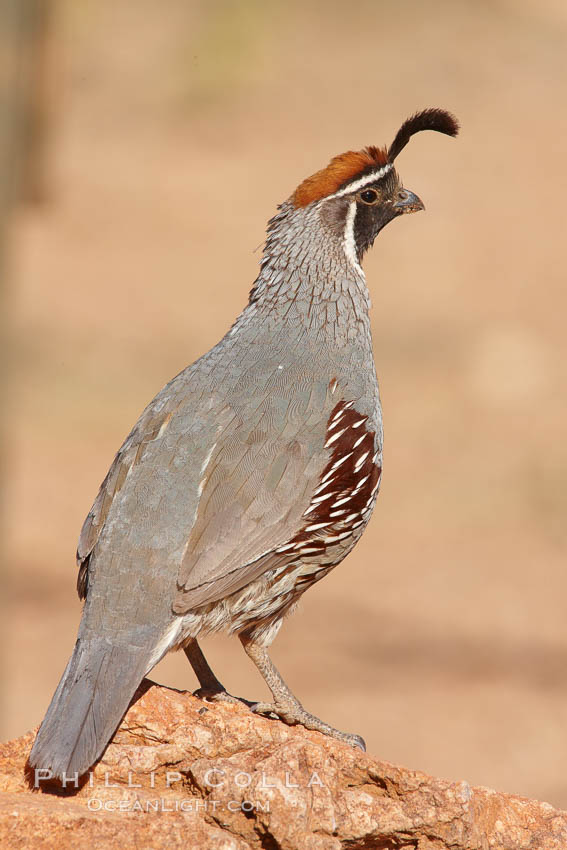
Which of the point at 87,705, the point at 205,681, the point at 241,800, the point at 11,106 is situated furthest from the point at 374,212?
the point at 241,800

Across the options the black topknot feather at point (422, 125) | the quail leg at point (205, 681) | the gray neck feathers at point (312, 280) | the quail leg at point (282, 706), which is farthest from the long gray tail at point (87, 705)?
the black topknot feather at point (422, 125)

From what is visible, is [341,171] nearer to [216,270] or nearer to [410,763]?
[410,763]

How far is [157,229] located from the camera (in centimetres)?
2034

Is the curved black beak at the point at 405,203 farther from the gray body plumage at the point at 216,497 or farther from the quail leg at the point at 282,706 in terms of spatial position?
the quail leg at the point at 282,706

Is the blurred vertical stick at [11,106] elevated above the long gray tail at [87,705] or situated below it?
above

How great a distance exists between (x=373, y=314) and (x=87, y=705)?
12353 millimetres

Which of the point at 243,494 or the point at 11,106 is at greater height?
the point at 11,106

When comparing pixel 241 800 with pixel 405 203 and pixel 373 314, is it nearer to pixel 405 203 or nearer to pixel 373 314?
pixel 405 203

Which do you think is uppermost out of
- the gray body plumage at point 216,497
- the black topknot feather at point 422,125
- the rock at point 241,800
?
the black topknot feather at point 422,125

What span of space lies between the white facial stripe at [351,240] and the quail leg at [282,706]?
194 centimetres

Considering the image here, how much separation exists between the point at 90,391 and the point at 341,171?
9.75 m

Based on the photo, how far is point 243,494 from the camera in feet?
16.5

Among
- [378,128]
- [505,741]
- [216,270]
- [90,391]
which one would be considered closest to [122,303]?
[216,270]

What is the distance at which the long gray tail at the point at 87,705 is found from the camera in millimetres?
4137
